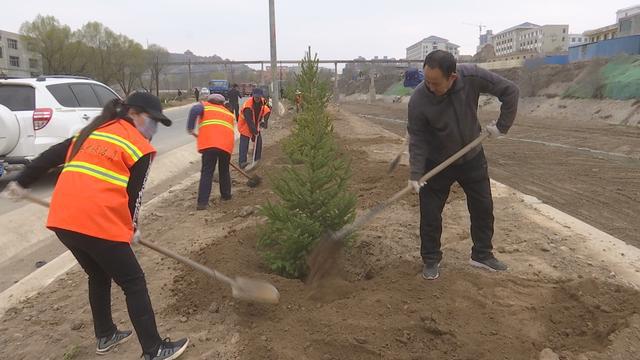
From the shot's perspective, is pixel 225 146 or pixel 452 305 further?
pixel 225 146

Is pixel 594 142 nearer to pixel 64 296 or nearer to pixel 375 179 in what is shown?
pixel 375 179

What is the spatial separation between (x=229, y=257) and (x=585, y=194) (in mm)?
5808

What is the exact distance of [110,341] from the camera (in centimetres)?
340

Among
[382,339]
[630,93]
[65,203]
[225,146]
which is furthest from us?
[630,93]

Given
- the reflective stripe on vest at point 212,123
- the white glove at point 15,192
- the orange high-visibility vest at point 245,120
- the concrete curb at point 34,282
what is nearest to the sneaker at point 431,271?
the white glove at point 15,192

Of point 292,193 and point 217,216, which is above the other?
point 292,193

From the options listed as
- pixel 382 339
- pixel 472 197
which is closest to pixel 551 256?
pixel 472 197

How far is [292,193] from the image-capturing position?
443 centimetres

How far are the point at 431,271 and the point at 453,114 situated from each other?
1224 mm

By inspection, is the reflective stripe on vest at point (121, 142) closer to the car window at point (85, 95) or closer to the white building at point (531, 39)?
the car window at point (85, 95)

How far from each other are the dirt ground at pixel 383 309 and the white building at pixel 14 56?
2956 inches

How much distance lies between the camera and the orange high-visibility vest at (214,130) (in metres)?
7.20

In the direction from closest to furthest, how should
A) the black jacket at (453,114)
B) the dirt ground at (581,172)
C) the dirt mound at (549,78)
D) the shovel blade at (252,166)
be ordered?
the black jacket at (453,114) → the dirt ground at (581,172) → the shovel blade at (252,166) → the dirt mound at (549,78)

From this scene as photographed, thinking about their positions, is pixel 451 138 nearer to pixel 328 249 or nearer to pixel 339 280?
pixel 328 249
